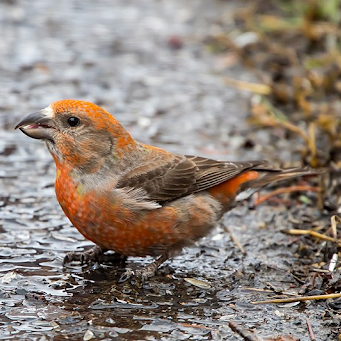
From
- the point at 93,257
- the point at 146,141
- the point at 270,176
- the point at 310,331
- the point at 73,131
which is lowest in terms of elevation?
the point at 310,331

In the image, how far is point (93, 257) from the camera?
520 centimetres

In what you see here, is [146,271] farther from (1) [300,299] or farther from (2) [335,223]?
(2) [335,223]

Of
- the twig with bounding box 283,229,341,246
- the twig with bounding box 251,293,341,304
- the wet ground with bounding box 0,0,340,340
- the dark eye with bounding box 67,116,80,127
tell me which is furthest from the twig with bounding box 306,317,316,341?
the dark eye with bounding box 67,116,80,127

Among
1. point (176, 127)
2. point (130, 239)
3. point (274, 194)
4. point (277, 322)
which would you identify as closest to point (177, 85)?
point (176, 127)

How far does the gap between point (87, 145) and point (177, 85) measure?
3956 millimetres

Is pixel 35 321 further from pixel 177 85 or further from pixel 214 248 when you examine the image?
pixel 177 85

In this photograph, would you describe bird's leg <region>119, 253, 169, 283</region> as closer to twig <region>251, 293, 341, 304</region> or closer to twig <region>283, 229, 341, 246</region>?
twig <region>251, 293, 341, 304</region>

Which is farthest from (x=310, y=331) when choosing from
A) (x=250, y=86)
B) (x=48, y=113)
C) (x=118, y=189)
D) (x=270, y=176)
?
(x=250, y=86)

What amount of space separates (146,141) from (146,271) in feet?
8.42

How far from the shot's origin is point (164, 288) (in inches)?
194

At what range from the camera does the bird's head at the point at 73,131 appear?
16.4 feet

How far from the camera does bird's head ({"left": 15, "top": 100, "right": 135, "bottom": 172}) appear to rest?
501 centimetres

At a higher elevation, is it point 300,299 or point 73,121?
point 73,121

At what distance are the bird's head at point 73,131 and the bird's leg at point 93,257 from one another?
60 cm
